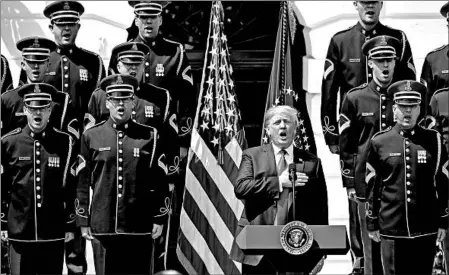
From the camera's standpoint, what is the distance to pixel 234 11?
14547 millimetres

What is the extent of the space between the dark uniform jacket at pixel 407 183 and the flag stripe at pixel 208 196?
1.45 metres

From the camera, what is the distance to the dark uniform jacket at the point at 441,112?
43.1 feet

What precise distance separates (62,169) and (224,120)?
1.64 m

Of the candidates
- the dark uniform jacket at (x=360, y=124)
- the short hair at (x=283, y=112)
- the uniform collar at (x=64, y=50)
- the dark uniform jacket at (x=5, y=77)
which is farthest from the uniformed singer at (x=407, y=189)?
the dark uniform jacket at (x=5, y=77)

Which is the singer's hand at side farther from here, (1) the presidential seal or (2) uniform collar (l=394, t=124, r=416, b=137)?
(2) uniform collar (l=394, t=124, r=416, b=137)

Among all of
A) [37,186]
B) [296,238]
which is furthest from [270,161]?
[37,186]

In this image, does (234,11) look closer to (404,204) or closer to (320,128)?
(320,128)

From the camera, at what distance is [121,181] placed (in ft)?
41.9

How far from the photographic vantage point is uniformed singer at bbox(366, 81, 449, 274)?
12.7 m

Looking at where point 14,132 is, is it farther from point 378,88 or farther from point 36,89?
point 378,88

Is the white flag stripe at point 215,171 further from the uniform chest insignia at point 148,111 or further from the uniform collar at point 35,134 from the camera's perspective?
the uniform collar at point 35,134

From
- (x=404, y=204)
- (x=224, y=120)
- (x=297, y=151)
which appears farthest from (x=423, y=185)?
(x=224, y=120)

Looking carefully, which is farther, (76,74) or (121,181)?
(76,74)

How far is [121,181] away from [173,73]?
3.67ft
